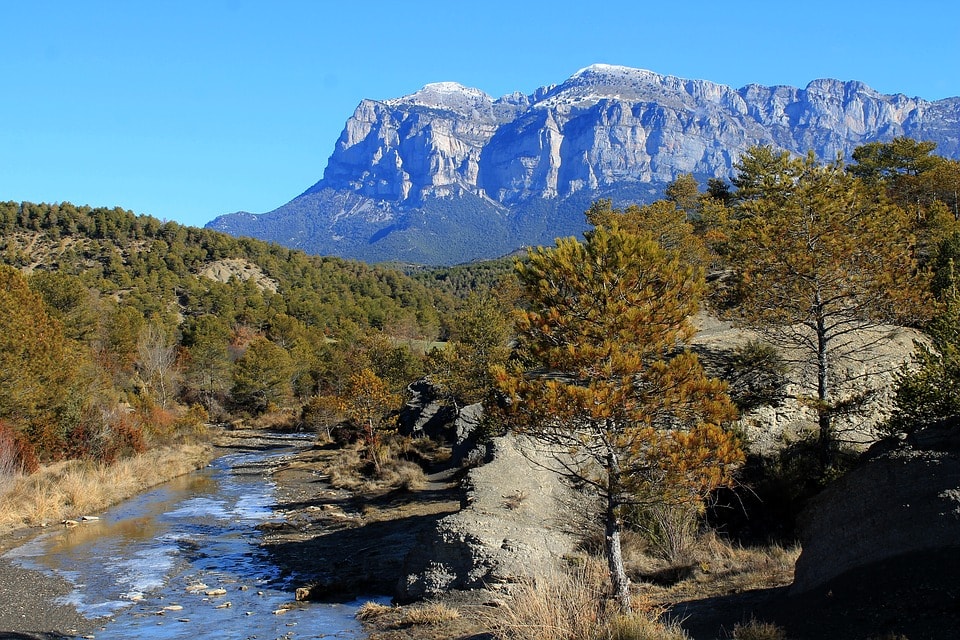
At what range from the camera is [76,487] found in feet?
104

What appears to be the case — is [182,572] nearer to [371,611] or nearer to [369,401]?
[371,611]

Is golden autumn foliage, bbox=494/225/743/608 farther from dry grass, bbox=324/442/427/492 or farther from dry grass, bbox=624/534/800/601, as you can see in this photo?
dry grass, bbox=324/442/427/492

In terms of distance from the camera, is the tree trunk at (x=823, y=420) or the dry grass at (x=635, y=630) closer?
the dry grass at (x=635, y=630)

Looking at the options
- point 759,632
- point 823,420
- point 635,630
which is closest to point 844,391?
point 823,420

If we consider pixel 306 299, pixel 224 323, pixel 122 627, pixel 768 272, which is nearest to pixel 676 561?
pixel 768 272

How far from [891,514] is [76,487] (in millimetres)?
31820

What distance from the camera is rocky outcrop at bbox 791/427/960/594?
10117 millimetres

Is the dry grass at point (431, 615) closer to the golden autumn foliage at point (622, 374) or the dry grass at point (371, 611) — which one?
the dry grass at point (371, 611)

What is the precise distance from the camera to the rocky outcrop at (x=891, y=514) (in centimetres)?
1012

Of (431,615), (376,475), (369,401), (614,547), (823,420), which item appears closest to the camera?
(614,547)

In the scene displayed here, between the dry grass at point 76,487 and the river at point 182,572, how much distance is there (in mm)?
1180

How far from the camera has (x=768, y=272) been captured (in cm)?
1995

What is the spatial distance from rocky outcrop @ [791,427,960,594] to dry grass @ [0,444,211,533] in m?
27.6

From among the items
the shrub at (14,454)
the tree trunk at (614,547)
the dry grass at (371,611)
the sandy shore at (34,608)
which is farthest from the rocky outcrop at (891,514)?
the shrub at (14,454)
